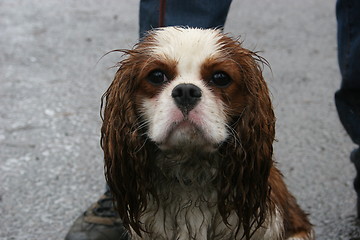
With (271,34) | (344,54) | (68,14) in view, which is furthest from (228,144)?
(68,14)

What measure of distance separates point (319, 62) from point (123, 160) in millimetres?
3920

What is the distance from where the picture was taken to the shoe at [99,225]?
3.39 m

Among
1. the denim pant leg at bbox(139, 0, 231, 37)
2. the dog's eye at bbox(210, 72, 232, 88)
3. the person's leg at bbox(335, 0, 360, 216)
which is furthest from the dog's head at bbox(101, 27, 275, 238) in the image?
the person's leg at bbox(335, 0, 360, 216)

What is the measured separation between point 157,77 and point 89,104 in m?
2.83

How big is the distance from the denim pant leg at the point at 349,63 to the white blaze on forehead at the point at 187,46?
3.37ft

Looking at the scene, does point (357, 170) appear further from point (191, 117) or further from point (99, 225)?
point (191, 117)

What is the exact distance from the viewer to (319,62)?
20.4ft

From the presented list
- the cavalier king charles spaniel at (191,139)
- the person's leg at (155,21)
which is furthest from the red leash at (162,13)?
the cavalier king charles spaniel at (191,139)

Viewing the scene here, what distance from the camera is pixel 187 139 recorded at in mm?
2449

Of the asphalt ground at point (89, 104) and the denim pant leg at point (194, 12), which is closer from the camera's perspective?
the denim pant leg at point (194, 12)

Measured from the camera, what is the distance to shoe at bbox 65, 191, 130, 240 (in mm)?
3387

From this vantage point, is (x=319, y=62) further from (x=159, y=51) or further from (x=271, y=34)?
(x=159, y=51)

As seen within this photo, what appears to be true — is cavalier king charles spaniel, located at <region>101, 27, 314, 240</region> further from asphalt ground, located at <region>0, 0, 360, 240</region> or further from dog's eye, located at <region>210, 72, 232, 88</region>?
asphalt ground, located at <region>0, 0, 360, 240</region>

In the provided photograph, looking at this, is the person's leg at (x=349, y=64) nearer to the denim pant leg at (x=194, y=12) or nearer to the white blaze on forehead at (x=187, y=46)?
the denim pant leg at (x=194, y=12)
